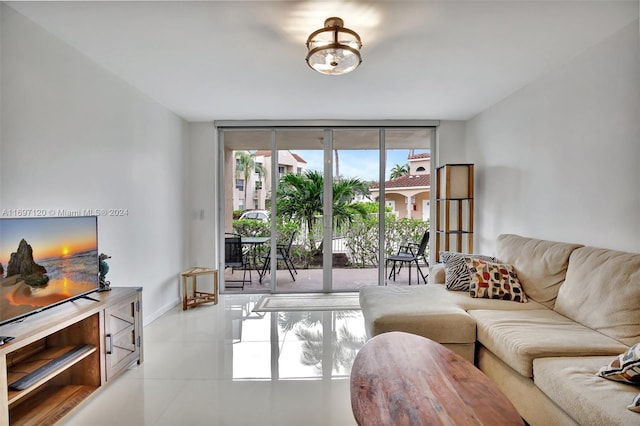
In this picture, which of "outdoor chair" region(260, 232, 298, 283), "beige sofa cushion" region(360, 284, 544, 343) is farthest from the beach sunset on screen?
"outdoor chair" region(260, 232, 298, 283)

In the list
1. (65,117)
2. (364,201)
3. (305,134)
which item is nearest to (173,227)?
(65,117)

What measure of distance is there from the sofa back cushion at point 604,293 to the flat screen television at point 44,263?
131 inches

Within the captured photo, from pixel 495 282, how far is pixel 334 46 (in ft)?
7.43

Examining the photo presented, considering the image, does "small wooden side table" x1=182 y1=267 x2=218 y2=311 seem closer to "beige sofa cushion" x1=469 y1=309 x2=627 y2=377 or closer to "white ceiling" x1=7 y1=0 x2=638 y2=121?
Answer: "white ceiling" x1=7 y1=0 x2=638 y2=121

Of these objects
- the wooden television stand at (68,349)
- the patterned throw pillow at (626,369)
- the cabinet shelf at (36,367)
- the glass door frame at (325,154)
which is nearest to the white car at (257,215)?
the glass door frame at (325,154)

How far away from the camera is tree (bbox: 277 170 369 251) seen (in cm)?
455

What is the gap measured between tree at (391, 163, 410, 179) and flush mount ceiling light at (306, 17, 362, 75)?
2.40 meters

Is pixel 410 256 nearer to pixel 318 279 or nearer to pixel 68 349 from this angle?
pixel 318 279

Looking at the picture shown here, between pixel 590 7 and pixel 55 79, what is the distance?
3571 millimetres

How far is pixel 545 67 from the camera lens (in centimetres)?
271

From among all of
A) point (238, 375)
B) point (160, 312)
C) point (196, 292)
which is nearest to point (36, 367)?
point (238, 375)

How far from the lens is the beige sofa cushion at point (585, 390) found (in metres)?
1.23

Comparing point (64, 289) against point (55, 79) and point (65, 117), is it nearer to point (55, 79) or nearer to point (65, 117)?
point (65, 117)

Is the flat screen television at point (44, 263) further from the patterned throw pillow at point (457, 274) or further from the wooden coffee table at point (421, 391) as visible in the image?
the patterned throw pillow at point (457, 274)
